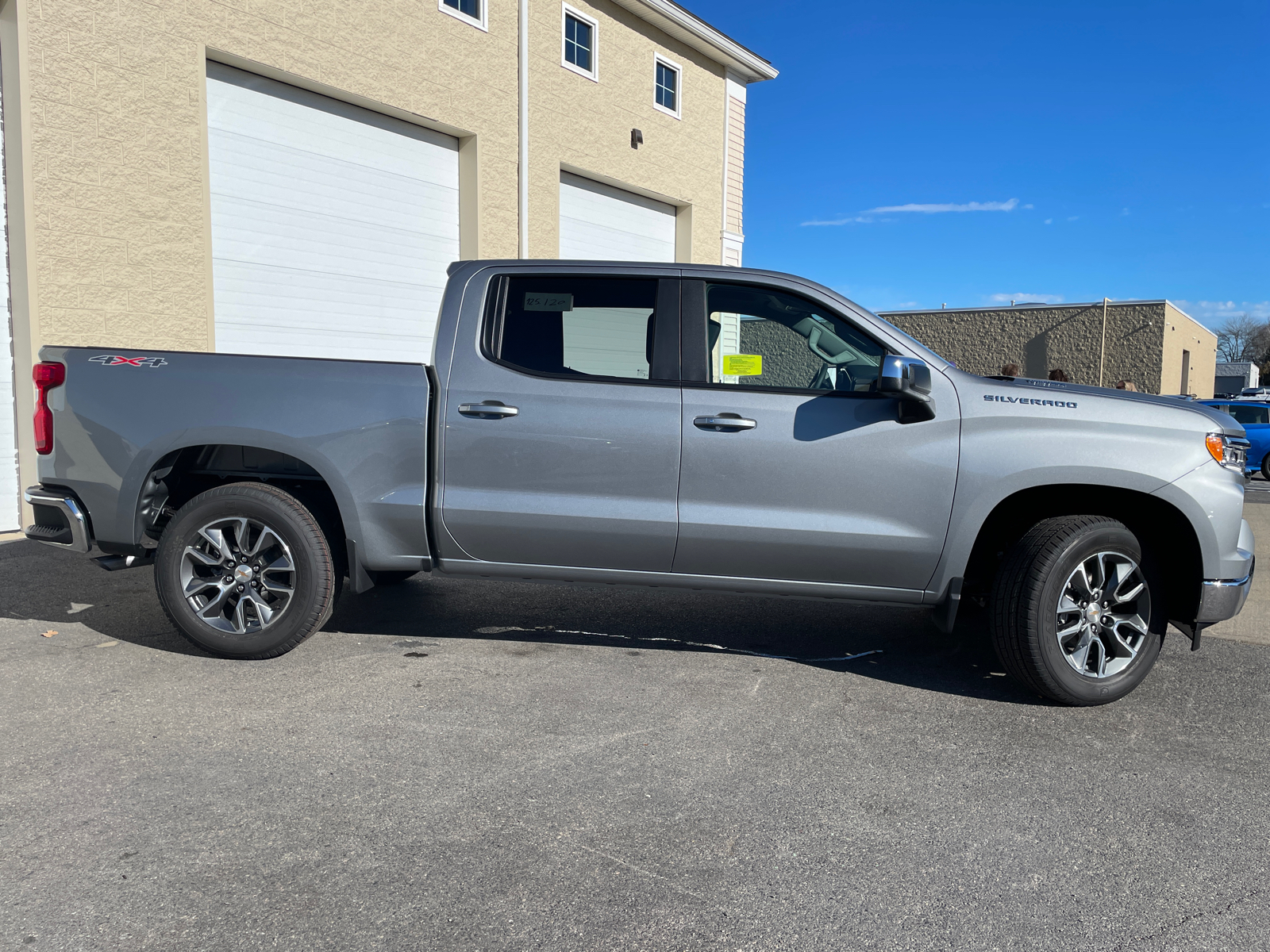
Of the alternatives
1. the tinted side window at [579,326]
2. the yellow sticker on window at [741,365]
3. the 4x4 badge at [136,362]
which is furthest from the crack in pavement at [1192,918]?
the 4x4 badge at [136,362]

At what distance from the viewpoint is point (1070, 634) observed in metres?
4.08

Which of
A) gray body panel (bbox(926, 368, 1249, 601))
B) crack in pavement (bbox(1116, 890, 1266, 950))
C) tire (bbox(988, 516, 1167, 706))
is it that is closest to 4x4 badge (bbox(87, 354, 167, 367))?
gray body panel (bbox(926, 368, 1249, 601))

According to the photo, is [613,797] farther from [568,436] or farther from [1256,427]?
[1256,427]

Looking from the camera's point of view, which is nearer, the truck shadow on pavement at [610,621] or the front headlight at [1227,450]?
the front headlight at [1227,450]

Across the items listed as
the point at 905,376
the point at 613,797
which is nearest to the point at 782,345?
the point at 905,376

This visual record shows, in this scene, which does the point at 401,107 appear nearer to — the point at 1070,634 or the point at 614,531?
the point at 614,531

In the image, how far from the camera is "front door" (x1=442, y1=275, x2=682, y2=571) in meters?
4.30

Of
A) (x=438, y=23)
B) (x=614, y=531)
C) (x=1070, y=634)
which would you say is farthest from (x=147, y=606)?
(x=438, y=23)

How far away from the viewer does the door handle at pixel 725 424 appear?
4.21 m

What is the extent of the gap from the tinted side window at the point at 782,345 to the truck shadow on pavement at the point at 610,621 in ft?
4.85

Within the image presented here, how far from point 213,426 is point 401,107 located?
7344mm

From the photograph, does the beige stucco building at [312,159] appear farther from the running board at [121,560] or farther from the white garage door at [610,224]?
the running board at [121,560]

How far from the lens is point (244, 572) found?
451 centimetres

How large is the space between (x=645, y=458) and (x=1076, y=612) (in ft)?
6.64
